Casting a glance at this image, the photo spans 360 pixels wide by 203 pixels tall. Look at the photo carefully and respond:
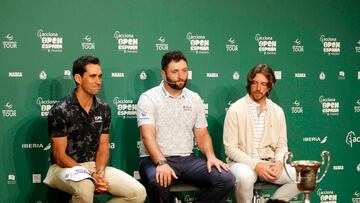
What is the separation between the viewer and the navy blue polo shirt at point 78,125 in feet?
14.4

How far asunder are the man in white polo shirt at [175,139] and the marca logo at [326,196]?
1.51 m

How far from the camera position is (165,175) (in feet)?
14.5

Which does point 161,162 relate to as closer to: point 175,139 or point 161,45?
point 175,139

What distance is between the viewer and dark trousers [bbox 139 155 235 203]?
4.47 metres

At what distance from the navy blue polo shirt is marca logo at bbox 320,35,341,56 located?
2323 millimetres


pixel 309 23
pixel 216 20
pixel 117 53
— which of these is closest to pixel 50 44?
pixel 117 53

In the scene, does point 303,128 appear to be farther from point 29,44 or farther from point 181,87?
point 29,44

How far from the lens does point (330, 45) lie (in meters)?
5.75

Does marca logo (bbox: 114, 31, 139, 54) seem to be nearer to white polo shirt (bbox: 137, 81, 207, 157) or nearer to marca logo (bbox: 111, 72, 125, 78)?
marca logo (bbox: 111, 72, 125, 78)

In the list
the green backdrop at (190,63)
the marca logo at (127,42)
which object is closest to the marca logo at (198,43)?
the green backdrop at (190,63)

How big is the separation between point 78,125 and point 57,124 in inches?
6.8

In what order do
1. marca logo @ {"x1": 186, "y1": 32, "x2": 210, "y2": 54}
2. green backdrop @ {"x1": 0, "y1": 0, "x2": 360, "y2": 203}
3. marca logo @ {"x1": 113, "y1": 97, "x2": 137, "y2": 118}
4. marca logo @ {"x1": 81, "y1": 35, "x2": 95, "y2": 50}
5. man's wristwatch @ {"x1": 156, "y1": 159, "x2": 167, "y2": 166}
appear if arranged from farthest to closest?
marca logo @ {"x1": 186, "y1": 32, "x2": 210, "y2": 54} → marca logo @ {"x1": 113, "y1": 97, "x2": 137, "y2": 118} → marca logo @ {"x1": 81, "y1": 35, "x2": 95, "y2": 50} → green backdrop @ {"x1": 0, "y1": 0, "x2": 360, "y2": 203} → man's wristwatch @ {"x1": 156, "y1": 159, "x2": 167, "y2": 166}

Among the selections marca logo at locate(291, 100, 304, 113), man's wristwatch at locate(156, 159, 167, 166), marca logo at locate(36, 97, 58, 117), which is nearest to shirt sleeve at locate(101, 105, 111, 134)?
man's wristwatch at locate(156, 159, 167, 166)

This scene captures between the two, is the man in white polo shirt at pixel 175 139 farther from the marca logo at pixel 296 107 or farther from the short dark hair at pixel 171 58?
the marca logo at pixel 296 107
